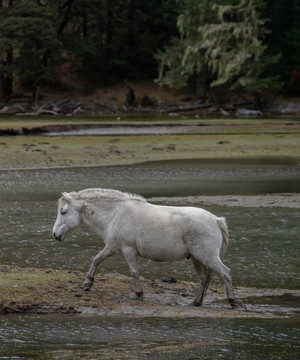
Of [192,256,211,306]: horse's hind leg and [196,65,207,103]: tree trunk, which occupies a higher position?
[192,256,211,306]: horse's hind leg

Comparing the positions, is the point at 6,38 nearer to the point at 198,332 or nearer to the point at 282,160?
the point at 282,160

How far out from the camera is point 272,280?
10.8m

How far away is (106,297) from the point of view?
30.5 ft

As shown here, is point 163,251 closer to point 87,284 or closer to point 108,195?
point 87,284

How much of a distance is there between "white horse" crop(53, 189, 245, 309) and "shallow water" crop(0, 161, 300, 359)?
0.90m

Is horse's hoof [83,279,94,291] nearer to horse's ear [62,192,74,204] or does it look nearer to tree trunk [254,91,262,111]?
horse's ear [62,192,74,204]

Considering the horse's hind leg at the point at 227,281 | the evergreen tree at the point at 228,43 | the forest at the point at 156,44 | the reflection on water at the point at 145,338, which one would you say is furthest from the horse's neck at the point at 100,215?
the evergreen tree at the point at 228,43

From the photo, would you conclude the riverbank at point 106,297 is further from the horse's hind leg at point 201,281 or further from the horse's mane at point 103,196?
the horse's mane at point 103,196

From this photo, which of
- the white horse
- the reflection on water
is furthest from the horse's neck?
the reflection on water

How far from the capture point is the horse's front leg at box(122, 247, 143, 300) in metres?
9.24

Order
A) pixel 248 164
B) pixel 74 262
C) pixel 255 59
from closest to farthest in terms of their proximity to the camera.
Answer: pixel 74 262 < pixel 248 164 < pixel 255 59

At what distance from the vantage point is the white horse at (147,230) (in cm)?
909

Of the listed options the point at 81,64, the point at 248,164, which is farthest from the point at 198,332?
the point at 81,64

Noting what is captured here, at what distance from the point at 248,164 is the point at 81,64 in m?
50.2
